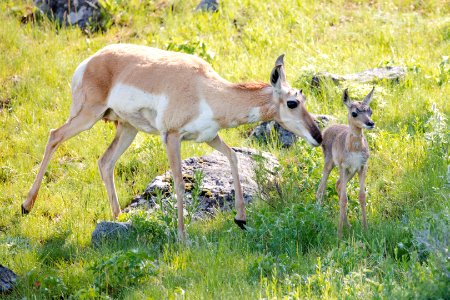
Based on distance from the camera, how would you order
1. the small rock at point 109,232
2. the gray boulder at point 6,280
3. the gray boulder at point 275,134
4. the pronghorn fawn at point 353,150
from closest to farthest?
the gray boulder at point 6,280 < the pronghorn fawn at point 353,150 < the small rock at point 109,232 < the gray boulder at point 275,134

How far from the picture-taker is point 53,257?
9.82m

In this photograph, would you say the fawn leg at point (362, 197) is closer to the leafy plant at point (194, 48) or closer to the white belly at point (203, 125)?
the white belly at point (203, 125)

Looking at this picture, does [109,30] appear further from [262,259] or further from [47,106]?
[262,259]

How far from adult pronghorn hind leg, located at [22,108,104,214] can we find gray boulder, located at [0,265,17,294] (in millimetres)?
2478

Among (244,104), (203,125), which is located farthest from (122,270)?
(244,104)

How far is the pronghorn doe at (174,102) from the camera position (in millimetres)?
9531

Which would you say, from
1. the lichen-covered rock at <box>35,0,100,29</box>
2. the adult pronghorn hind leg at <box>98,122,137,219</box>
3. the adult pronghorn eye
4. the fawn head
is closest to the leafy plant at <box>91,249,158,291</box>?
the adult pronghorn eye

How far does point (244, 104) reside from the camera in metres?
9.68

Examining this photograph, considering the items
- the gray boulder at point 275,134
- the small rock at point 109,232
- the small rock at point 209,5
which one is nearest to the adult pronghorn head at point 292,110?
Result: the small rock at point 109,232

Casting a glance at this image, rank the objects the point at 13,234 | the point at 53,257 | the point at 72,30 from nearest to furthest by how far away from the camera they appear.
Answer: the point at 53,257 → the point at 13,234 → the point at 72,30

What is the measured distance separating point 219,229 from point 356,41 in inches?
259

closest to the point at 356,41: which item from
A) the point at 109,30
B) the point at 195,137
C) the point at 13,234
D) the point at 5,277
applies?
the point at 109,30

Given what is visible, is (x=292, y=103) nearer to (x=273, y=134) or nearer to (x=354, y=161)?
(x=354, y=161)

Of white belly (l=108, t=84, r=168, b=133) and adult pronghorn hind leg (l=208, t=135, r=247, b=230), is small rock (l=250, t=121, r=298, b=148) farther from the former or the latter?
white belly (l=108, t=84, r=168, b=133)
